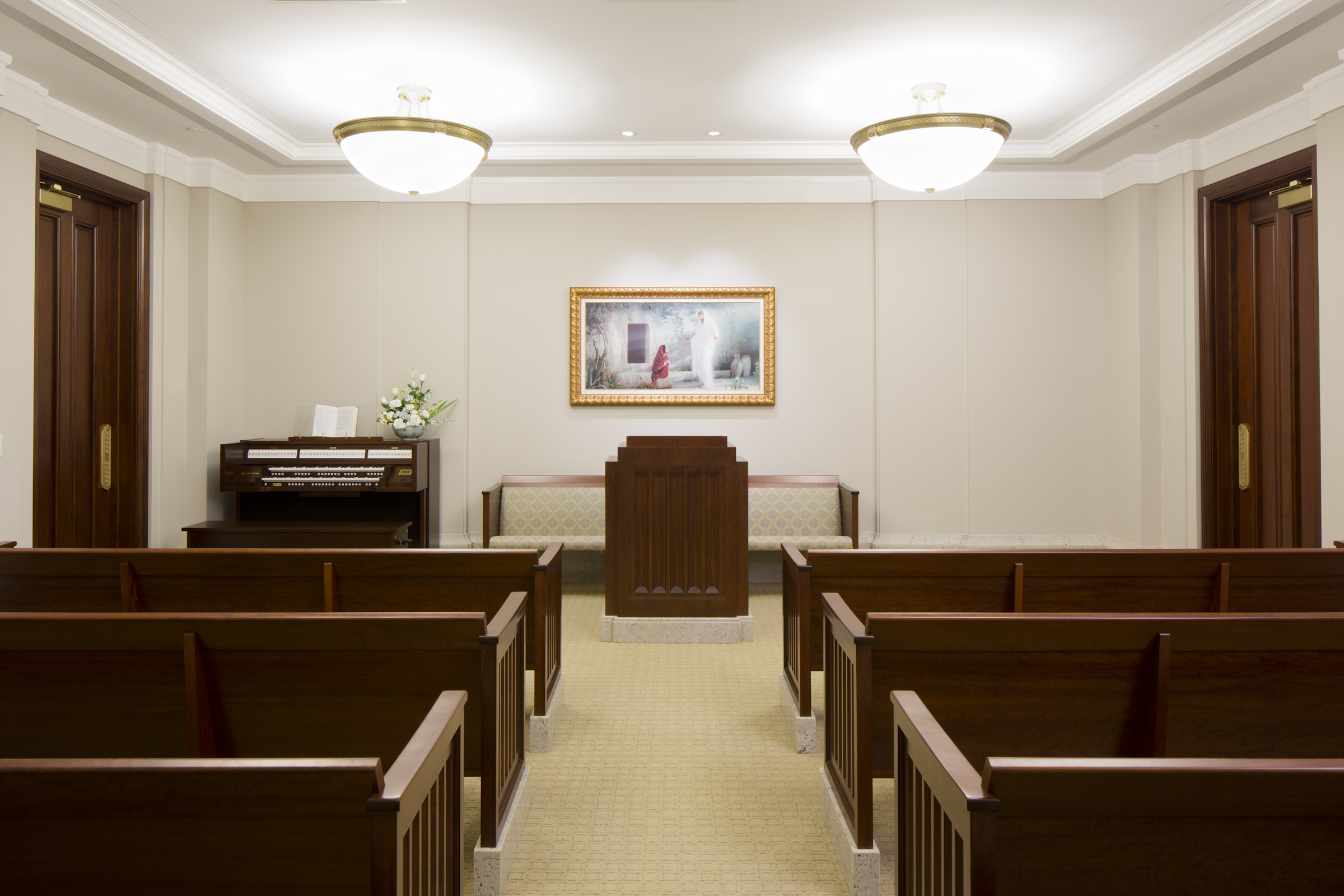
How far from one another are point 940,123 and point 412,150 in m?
2.92

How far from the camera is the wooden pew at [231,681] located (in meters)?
2.01

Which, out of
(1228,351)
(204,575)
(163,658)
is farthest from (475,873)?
(1228,351)

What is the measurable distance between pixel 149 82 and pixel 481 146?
191 cm

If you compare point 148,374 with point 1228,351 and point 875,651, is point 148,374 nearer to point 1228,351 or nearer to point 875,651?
point 875,651

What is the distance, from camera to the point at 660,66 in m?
4.81

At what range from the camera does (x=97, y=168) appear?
5352 millimetres

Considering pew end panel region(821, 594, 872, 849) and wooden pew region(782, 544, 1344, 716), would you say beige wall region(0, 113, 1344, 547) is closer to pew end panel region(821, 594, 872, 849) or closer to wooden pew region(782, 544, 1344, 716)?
wooden pew region(782, 544, 1344, 716)

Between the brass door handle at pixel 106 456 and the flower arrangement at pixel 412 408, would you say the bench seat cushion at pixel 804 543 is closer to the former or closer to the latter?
the flower arrangement at pixel 412 408

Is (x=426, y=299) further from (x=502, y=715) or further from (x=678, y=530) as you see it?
(x=502, y=715)

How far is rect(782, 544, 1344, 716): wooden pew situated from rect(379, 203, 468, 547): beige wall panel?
4395mm

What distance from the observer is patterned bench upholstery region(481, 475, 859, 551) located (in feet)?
20.9

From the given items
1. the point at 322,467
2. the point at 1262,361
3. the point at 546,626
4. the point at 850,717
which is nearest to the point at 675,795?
the point at 850,717

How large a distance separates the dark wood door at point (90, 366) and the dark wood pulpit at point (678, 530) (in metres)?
3.25

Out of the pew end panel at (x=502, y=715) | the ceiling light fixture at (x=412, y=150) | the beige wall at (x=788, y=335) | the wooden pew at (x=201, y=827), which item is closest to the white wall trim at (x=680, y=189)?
the beige wall at (x=788, y=335)
